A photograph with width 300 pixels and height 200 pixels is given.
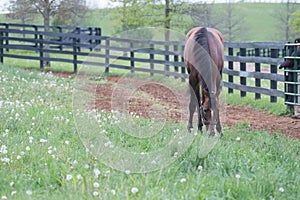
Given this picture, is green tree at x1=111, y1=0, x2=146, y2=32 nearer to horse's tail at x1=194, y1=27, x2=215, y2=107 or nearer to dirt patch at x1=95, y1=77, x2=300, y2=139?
dirt patch at x1=95, y1=77, x2=300, y2=139

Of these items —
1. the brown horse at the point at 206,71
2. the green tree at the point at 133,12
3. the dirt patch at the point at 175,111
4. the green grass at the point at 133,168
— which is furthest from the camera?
the green tree at the point at 133,12

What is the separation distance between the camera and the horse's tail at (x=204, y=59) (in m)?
5.97

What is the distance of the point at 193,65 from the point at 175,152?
2.08m

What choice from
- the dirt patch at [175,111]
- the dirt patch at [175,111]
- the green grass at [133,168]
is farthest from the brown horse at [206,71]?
the dirt patch at [175,111]

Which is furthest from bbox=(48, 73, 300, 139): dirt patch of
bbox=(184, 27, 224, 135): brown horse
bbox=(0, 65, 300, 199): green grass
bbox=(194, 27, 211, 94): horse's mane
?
bbox=(0, 65, 300, 199): green grass

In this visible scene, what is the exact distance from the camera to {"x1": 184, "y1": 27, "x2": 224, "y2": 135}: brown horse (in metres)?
5.88

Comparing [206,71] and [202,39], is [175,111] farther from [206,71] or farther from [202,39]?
[206,71]

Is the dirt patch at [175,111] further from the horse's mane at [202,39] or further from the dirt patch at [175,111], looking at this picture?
the horse's mane at [202,39]

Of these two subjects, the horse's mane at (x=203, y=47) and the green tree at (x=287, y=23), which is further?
the green tree at (x=287, y=23)

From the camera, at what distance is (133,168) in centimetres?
427

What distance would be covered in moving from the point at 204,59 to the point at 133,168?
2.54 metres

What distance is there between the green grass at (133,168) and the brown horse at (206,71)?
1.37ft

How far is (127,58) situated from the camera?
17.5m

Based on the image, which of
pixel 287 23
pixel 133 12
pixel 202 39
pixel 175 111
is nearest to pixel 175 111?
pixel 175 111
